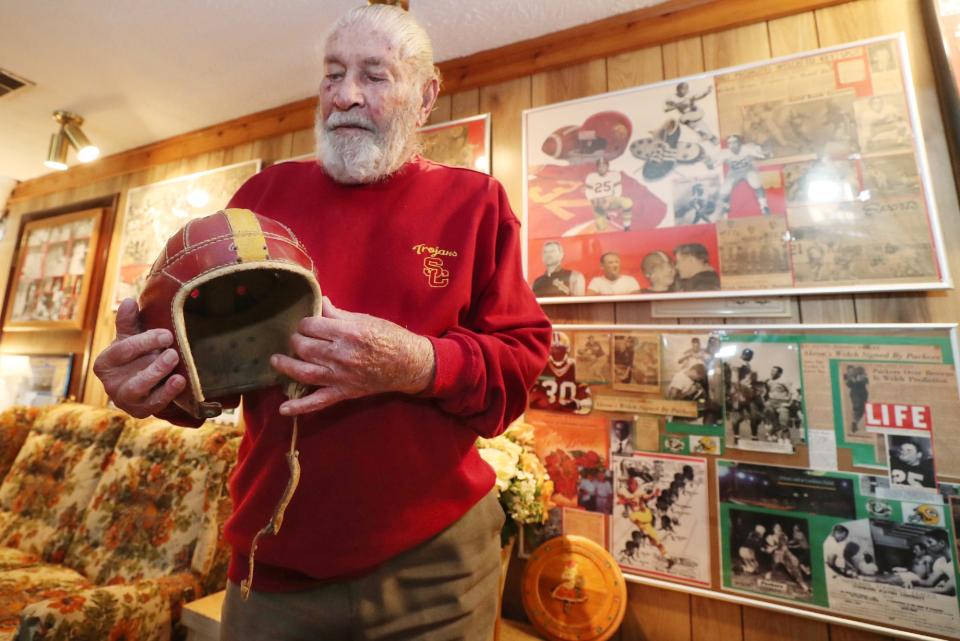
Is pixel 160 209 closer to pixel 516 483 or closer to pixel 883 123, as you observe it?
pixel 516 483

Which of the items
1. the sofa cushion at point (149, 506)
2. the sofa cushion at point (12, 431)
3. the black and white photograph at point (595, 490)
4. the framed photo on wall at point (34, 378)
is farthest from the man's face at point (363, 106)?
the framed photo on wall at point (34, 378)

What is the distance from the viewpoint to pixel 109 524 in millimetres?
1764

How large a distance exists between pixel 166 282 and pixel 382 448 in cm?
36

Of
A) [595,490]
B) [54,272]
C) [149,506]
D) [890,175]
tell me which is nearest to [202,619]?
[149,506]

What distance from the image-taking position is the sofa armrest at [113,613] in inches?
40.0

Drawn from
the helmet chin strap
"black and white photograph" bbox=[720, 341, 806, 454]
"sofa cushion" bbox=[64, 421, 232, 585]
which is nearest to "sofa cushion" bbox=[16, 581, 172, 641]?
"sofa cushion" bbox=[64, 421, 232, 585]

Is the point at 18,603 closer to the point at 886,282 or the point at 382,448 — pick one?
the point at 382,448

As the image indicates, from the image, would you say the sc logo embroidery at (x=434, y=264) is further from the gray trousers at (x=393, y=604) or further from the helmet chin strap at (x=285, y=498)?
the gray trousers at (x=393, y=604)

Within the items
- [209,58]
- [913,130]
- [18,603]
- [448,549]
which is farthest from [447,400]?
[209,58]

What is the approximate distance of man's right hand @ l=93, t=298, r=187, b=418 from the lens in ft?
1.76

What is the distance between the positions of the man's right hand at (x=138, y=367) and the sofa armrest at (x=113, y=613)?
0.88 metres

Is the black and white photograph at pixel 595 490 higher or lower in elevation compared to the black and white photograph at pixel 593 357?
lower

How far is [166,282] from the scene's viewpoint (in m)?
0.55

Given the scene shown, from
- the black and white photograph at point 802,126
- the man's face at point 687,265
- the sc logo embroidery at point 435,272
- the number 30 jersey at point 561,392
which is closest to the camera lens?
the sc logo embroidery at point 435,272
